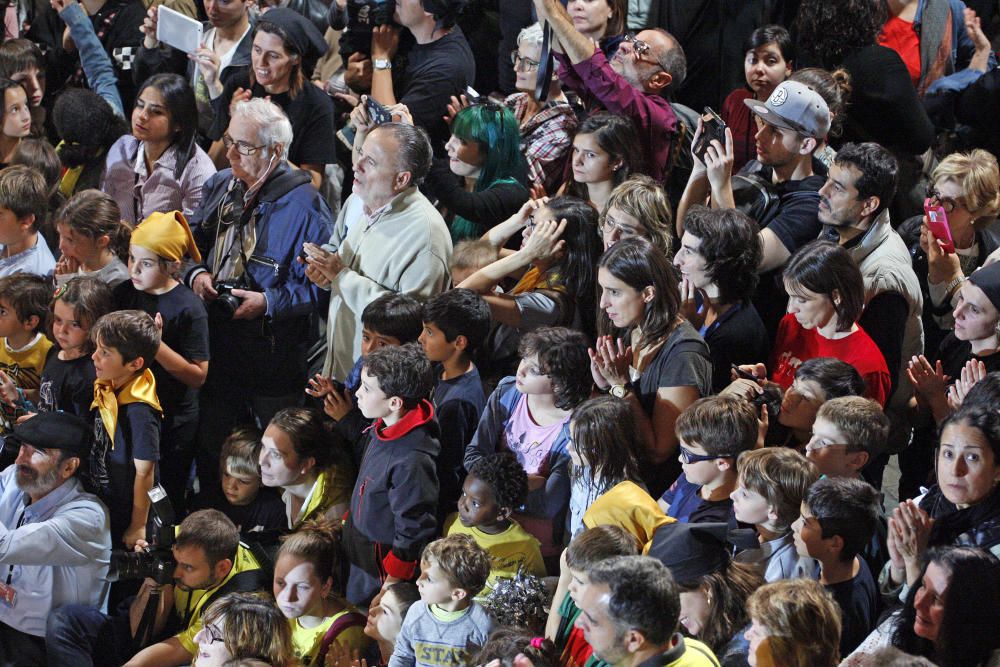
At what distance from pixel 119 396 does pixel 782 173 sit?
269 centimetres

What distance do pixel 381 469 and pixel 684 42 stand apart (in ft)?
8.88

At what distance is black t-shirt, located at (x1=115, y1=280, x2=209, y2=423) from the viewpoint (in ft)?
18.7

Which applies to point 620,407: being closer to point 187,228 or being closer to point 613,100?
point 613,100

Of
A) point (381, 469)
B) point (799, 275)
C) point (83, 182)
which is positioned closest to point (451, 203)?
point (381, 469)

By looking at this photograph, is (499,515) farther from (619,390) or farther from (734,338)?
(734,338)

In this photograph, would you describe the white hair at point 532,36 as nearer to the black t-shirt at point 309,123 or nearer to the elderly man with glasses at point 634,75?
the elderly man with glasses at point 634,75

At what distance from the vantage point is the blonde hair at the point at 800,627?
3.64 meters

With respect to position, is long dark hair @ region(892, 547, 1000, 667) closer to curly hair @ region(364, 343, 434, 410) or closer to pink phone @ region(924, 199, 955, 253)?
pink phone @ region(924, 199, 955, 253)

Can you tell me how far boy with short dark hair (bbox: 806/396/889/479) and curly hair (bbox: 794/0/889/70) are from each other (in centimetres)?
212

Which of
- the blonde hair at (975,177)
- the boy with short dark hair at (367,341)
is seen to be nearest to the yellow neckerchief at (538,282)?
the boy with short dark hair at (367,341)

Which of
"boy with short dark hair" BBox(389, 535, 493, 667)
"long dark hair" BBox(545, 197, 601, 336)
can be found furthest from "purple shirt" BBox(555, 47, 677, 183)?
"boy with short dark hair" BBox(389, 535, 493, 667)

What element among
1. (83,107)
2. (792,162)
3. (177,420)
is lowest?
(177,420)

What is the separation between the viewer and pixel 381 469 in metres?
4.98

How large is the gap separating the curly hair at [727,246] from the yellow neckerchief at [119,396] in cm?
218
